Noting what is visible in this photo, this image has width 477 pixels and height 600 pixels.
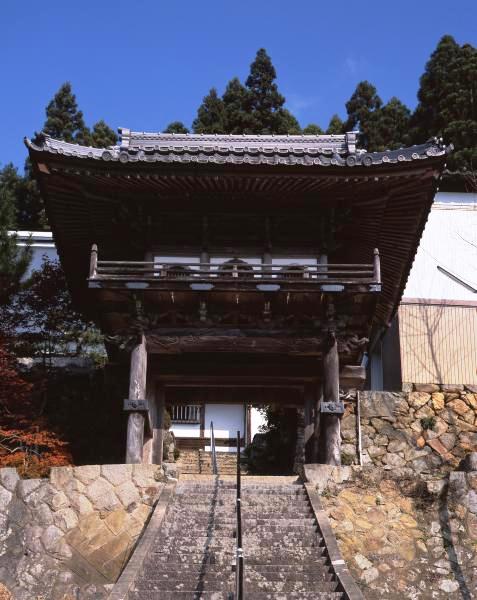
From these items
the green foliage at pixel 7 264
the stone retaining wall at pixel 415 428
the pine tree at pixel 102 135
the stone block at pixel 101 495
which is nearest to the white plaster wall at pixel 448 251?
the stone retaining wall at pixel 415 428

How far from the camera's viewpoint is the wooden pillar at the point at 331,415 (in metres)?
14.1

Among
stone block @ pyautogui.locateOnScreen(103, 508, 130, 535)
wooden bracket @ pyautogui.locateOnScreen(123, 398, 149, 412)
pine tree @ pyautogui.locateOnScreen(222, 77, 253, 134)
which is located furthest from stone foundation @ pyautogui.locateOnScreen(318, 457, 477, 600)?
pine tree @ pyautogui.locateOnScreen(222, 77, 253, 134)

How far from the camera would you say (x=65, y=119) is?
38.5m

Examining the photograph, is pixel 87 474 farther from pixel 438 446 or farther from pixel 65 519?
pixel 438 446

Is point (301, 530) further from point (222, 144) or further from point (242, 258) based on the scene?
point (222, 144)

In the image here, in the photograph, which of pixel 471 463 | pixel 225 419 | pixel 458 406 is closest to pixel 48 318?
pixel 458 406

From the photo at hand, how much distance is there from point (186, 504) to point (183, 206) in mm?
6293

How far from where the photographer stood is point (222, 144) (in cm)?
2025

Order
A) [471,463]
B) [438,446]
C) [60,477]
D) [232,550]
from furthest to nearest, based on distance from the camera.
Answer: [438,446], [471,463], [60,477], [232,550]

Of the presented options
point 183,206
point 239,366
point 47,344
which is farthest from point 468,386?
point 47,344

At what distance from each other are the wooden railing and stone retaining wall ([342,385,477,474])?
18.1ft

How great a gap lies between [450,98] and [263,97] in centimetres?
1007

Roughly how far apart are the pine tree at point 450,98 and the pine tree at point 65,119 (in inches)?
654

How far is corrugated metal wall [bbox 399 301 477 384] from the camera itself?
69.6ft
